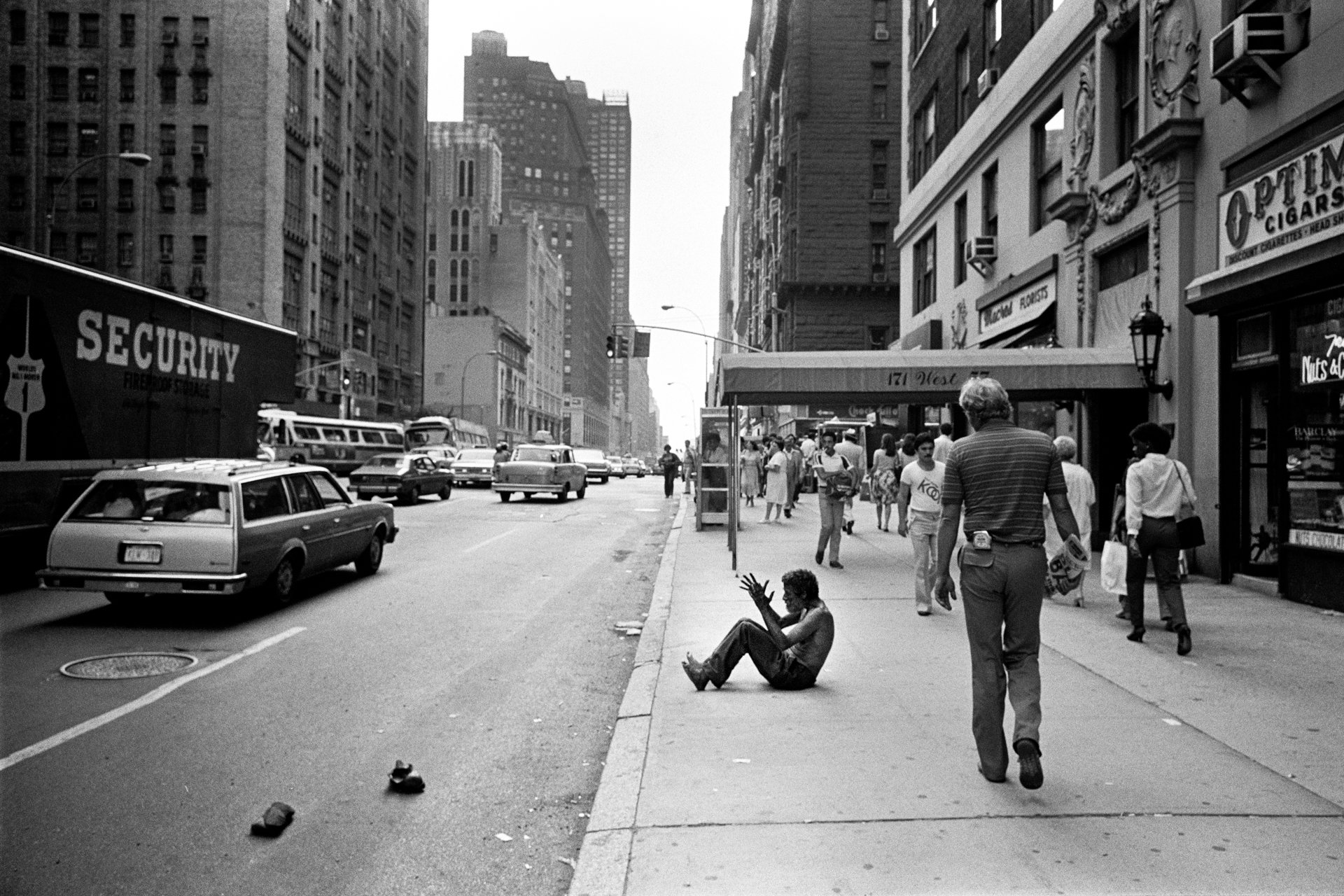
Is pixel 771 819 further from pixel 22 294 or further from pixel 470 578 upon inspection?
pixel 22 294

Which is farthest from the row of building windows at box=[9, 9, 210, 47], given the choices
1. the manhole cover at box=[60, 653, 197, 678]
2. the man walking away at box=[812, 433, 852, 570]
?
the manhole cover at box=[60, 653, 197, 678]

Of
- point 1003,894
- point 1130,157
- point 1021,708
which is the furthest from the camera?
point 1130,157

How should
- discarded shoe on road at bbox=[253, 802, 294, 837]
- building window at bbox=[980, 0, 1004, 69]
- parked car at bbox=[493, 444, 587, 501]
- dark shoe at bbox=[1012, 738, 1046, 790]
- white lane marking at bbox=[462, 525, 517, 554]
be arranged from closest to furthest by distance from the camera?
discarded shoe on road at bbox=[253, 802, 294, 837]
dark shoe at bbox=[1012, 738, 1046, 790]
white lane marking at bbox=[462, 525, 517, 554]
building window at bbox=[980, 0, 1004, 69]
parked car at bbox=[493, 444, 587, 501]

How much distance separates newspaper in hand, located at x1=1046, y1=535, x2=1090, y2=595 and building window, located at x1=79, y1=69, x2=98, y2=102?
65173mm

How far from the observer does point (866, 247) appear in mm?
59969

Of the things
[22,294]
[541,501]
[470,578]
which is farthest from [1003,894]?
[541,501]

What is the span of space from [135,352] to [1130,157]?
13.3 metres

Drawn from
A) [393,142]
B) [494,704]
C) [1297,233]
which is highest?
[393,142]

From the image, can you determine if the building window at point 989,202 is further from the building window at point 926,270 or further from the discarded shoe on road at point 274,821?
the discarded shoe on road at point 274,821

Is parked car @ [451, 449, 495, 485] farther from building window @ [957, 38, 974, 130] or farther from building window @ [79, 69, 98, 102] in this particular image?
building window @ [79, 69, 98, 102]

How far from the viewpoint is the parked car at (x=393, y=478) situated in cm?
2834

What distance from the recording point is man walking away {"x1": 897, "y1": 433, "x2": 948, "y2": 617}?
1010 cm

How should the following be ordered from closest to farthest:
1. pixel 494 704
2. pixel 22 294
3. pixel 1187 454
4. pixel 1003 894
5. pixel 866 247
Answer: pixel 1003 894, pixel 494 704, pixel 22 294, pixel 1187 454, pixel 866 247

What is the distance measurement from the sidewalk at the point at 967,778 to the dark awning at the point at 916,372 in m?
5.50
